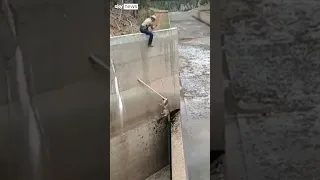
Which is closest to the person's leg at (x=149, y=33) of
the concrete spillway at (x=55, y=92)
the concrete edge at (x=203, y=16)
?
the concrete edge at (x=203, y=16)

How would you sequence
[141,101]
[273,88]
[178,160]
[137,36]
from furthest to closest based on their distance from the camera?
[141,101] → [137,36] → [178,160] → [273,88]

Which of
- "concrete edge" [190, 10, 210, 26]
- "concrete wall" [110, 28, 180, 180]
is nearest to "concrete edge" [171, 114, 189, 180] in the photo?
"concrete wall" [110, 28, 180, 180]

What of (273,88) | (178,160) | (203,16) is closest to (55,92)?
(273,88)

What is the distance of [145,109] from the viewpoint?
4.34 m

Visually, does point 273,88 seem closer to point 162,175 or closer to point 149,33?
point 149,33

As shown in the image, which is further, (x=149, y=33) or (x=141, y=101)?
(x=141, y=101)

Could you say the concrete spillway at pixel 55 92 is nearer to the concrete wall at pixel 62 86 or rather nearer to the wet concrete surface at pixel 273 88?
the concrete wall at pixel 62 86

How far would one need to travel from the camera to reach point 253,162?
0.65m

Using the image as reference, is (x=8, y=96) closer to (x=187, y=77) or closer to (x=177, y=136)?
(x=177, y=136)

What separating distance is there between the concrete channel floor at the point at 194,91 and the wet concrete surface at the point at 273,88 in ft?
4.68

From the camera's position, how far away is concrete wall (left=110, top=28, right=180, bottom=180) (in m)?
3.81

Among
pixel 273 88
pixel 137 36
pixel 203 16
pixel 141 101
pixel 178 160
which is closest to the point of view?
pixel 273 88

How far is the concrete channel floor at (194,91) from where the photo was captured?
8.91 ft

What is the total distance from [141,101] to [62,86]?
358cm
